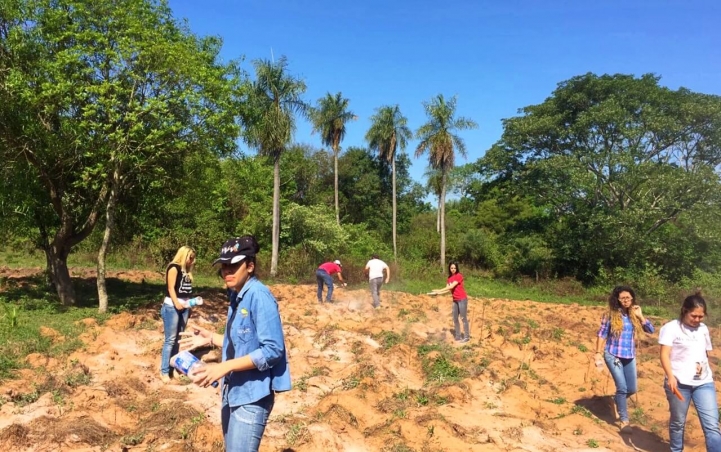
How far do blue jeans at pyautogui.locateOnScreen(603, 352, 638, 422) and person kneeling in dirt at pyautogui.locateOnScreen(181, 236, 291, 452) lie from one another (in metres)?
4.35

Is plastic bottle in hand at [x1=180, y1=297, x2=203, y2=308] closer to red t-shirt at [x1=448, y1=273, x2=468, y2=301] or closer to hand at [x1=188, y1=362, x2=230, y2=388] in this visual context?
hand at [x1=188, y1=362, x2=230, y2=388]

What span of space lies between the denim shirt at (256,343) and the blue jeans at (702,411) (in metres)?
3.84

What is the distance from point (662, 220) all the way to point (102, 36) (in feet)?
71.5

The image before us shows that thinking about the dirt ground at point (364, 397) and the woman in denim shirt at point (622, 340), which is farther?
the woman in denim shirt at point (622, 340)

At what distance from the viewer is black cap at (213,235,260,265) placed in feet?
9.21

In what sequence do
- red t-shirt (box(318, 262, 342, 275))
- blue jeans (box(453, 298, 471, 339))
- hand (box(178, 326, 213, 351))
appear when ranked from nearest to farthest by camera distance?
hand (box(178, 326, 213, 351)) < blue jeans (box(453, 298, 471, 339)) < red t-shirt (box(318, 262, 342, 275))

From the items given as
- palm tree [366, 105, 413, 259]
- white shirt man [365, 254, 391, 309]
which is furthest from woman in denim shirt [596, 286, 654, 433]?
palm tree [366, 105, 413, 259]

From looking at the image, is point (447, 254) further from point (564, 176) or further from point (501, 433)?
point (501, 433)

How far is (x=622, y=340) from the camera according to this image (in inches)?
218

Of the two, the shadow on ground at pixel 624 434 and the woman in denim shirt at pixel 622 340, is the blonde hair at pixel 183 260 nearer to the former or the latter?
the woman in denim shirt at pixel 622 340

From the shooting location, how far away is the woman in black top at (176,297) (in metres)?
5.89

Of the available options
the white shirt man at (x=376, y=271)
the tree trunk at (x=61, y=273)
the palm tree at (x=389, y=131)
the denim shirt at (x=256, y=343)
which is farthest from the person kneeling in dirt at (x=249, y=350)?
the palm tree at (x=389, y=131)

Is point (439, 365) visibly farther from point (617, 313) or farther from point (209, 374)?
point (209, 374)

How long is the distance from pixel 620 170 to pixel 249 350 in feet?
74.4
